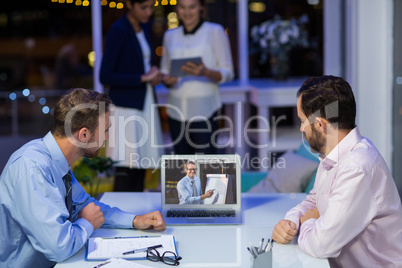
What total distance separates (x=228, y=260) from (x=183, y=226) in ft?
1.38

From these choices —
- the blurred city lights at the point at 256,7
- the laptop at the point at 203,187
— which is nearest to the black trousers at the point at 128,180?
the laptop at the point at 203,187

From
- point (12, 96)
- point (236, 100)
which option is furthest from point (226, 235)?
point (12, 96)

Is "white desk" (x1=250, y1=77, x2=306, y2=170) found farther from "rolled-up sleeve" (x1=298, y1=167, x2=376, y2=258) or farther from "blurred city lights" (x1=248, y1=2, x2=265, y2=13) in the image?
"rolled-up sleeve" (x1=298, y1=167, x2=376, y2=258)

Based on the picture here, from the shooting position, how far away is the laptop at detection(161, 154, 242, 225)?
2574 mm

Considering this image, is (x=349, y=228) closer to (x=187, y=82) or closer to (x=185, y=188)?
(x=185, y=188)

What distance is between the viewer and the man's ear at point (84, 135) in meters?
2.24

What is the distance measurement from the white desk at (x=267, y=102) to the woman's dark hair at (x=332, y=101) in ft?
10.1

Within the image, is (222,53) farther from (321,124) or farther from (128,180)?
(321,124)

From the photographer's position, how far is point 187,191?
2.60 m

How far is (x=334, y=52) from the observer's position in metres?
4.94

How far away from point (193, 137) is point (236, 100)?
1.21 m

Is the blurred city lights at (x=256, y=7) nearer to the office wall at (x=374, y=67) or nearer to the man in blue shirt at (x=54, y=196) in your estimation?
the office wall at (x=374, y=67)

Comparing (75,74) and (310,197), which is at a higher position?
(75,74)

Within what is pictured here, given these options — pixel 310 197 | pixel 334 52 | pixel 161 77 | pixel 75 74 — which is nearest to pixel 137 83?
pixel 161 77
